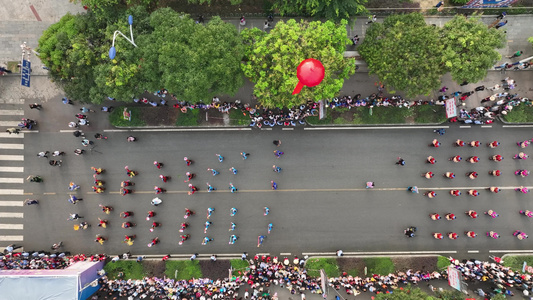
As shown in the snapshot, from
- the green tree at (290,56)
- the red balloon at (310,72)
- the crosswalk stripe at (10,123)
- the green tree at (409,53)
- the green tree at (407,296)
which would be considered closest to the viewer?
the red balloon at (310,72)

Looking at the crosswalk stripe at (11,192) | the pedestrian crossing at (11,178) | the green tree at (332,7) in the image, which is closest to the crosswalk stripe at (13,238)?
the pedestrian crossing at (11,178)

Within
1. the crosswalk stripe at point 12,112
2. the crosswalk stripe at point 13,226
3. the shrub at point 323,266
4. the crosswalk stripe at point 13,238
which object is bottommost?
the shrub at point 323,266

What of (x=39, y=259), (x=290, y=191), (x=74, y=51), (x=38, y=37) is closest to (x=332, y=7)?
(x=290, y=191)

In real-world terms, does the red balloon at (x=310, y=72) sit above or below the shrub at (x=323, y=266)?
above

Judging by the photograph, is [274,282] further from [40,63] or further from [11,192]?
[40,63]

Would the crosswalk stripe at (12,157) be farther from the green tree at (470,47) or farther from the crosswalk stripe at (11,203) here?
the green tree at (470,47)

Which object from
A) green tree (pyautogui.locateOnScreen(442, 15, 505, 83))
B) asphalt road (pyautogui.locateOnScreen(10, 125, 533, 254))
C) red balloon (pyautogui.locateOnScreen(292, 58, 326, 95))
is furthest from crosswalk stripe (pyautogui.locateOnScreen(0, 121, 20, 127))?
green tree (pyautogui.locateOnScreen(442, 15, 505, 83))

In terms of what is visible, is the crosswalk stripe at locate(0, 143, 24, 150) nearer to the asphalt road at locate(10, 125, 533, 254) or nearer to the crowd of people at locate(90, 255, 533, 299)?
the asphalt road at locate(10, 125, 533, 254)
